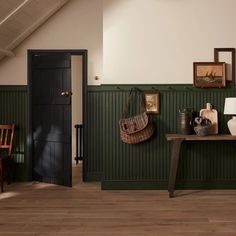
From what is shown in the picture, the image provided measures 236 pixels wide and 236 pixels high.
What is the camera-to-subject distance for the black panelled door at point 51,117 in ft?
16.3

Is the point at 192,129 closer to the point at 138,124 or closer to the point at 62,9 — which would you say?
the point at 138,124

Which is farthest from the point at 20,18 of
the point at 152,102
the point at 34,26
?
the point at 152,102

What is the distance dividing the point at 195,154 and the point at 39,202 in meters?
2.20

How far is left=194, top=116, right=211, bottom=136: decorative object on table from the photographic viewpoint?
14.0 ft

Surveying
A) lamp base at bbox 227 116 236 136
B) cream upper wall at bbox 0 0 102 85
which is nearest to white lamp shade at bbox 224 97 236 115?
lamp base at bbox 227 116 236 136

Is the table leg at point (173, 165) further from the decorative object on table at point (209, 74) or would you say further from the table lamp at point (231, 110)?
the decorative object on table at point (209, 74)

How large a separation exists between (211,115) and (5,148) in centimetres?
321

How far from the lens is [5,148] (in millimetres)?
5316

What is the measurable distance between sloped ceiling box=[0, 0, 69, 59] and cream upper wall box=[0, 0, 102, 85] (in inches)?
4.6

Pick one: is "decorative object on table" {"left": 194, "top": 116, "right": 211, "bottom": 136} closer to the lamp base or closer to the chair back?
the lamp base

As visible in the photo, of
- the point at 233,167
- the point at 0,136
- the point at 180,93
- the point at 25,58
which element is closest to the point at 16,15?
the point at 25,58

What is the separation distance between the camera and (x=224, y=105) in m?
4.67

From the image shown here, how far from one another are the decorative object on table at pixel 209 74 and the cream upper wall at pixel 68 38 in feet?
5.12

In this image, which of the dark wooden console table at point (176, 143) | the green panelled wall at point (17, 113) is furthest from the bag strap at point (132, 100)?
the green panelled wall at point (17, 113)
